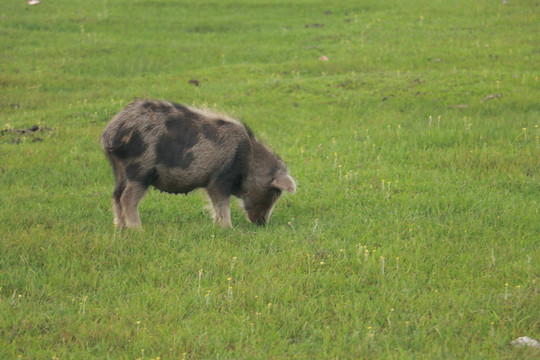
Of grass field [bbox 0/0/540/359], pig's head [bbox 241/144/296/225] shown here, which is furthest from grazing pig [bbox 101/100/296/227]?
grass field [bbox 0/0/540/359]

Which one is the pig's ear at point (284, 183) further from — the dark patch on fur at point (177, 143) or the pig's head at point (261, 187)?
the dark patch on fur at point (177, 143)

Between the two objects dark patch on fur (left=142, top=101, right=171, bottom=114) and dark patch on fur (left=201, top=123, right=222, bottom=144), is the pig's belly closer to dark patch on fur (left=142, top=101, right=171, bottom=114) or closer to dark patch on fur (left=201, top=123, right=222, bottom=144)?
dark patch on fur (left=201, top=123, right=222, bottom=144)

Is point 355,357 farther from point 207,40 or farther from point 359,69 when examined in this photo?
point 207,40

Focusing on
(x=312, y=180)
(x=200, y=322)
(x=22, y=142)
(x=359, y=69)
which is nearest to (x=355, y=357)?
(x=200, y=322)

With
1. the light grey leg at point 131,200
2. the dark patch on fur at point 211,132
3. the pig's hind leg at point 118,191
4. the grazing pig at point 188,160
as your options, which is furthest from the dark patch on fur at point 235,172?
the pig's hind leg at point 118,191

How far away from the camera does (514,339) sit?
569cm

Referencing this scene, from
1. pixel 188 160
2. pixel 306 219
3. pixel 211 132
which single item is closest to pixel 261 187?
pixel 306 219

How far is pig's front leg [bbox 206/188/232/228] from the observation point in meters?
8.69

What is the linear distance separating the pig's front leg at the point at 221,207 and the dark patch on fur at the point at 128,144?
121 cm

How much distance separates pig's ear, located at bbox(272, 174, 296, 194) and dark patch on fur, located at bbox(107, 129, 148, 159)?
194cm

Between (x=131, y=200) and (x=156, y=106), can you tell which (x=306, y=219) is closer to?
(x=131, y=200)

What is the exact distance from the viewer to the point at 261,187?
9.03m

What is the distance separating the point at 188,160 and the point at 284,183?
142cm

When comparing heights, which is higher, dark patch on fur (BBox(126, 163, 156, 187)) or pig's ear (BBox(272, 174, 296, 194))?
dark patch on fur (BBox(126, 163, 156, 187))
